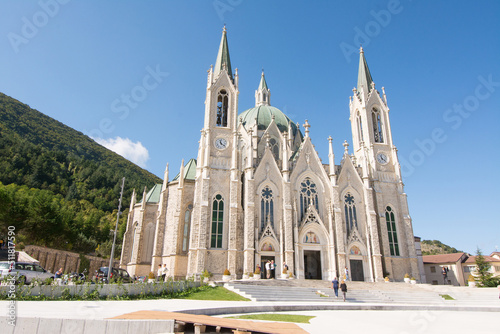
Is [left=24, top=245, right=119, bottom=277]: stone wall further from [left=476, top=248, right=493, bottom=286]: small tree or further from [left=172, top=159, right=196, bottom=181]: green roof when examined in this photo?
[left=476, top=248, right=493, bottom=286]: small tree

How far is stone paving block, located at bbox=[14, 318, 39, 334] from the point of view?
7.45 metres

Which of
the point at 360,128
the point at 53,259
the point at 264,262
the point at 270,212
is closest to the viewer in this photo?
the point at 264,262

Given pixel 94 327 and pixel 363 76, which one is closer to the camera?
pixel 94 327

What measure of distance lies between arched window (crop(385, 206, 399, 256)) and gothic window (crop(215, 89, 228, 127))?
2159 cm

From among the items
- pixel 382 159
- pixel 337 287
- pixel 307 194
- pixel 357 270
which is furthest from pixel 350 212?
Result: pixel 337 287

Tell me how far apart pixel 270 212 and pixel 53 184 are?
74179 mm

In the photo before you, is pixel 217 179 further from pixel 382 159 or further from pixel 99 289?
pixel 382 159

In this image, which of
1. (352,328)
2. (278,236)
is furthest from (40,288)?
(278,236)

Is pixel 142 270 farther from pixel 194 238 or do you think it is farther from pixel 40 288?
pixel 40 288

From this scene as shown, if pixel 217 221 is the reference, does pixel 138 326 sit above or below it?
below

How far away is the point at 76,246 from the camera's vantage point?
195ft

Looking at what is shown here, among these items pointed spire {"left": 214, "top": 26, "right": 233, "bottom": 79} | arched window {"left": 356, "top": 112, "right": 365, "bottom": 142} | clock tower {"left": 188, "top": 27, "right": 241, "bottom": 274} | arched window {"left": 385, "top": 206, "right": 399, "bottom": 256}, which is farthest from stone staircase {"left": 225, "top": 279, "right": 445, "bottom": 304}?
pointed spire {"left": 214, "top": 26, "right": 233, "bottom": 79}

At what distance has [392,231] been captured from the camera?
1439 inches

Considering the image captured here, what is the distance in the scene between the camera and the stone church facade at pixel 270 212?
32156 millimetres
